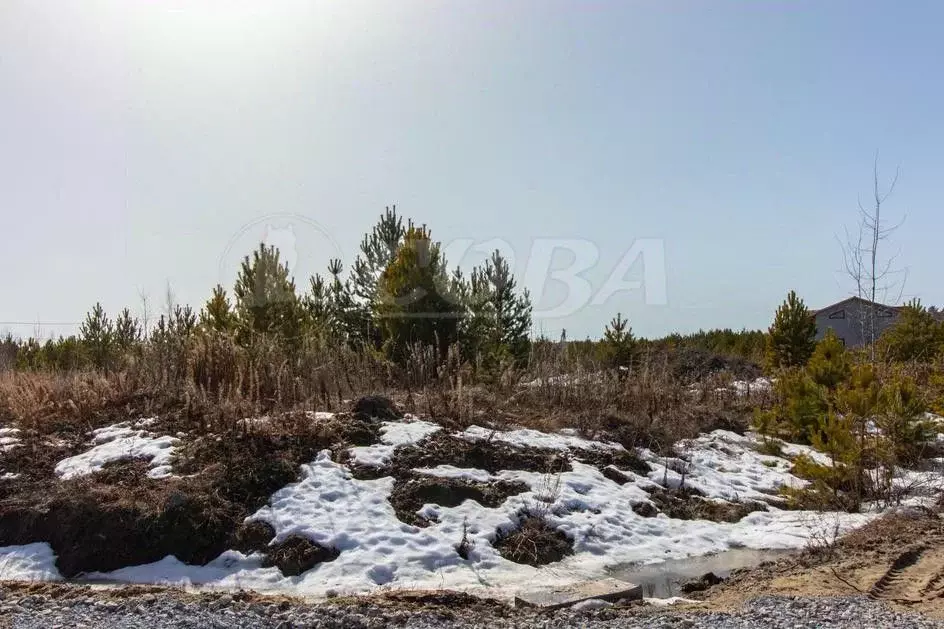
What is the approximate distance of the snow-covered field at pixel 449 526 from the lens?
537 centimetres

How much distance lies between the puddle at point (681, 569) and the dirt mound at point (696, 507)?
0.90 m

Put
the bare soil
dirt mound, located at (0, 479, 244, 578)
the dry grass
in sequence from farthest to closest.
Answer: the dry grass, dirt mound, located at (0, 479, 244, 578), the bare soil

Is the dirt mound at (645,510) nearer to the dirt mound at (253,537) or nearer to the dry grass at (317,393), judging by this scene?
the dry grass at (317,393)

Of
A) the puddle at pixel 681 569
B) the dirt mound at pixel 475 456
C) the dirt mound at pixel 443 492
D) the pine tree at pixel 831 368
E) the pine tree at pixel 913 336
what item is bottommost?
the puddle at pixel 681 569

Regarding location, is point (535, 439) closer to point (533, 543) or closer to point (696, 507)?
point (696, 507)

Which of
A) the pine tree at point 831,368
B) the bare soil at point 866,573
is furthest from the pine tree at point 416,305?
the bare soil at point 866,573

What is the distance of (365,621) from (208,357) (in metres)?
6.74

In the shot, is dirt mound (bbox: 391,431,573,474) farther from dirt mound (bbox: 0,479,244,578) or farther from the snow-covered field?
dirt mound (bbox: 0,479,244,578)

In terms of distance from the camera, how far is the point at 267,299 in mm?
14906

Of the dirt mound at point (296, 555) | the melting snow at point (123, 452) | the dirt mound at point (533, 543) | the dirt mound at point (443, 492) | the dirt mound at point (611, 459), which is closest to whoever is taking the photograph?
the dirt mound at point (296, 555)

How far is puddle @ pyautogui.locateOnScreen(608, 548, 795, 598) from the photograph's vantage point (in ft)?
17.6

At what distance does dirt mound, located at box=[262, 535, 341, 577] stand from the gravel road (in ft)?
3.59

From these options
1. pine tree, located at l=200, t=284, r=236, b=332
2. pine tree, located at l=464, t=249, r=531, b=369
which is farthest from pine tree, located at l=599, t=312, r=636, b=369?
pine tree, located at l=200, t=284, r=236, b=332

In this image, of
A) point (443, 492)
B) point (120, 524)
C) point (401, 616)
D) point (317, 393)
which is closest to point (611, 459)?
point (443, 492)
